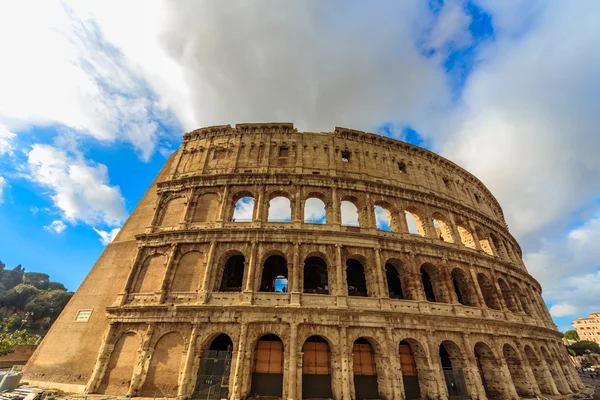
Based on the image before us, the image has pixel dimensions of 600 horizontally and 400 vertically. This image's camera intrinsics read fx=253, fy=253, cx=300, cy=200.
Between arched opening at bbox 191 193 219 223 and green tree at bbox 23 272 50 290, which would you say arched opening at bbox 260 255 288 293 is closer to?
arched opening at bbox 191 193 219 223

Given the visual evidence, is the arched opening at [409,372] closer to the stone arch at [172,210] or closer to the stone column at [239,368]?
the stone column at [239,368]

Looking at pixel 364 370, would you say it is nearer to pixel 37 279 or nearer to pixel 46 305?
pixel 46 305

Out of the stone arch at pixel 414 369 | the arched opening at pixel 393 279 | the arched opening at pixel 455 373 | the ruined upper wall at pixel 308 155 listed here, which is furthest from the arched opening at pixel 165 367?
the arched opening at pixel 455 373

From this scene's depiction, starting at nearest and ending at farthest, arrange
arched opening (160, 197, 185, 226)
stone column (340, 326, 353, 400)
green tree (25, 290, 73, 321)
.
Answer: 1. stone column (340, 326, 353, 400)
2. arched opening (160, 197, 185, 226)
3. green tree (25, 290, 73, 321)

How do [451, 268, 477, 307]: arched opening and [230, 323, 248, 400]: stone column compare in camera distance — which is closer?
[230, 323, 248, 400]: stone column

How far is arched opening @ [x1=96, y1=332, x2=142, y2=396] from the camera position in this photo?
13.5m

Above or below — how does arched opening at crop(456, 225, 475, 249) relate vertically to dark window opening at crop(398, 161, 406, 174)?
below

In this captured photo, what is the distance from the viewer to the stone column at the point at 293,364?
12.6 m

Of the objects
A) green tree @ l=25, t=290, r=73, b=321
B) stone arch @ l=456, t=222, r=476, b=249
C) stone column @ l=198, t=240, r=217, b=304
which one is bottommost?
stone column @ l=198, t=240, r=217, b=304

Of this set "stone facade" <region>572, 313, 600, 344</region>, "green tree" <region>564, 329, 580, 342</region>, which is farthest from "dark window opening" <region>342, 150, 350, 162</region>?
"stone facade" <region>572, 313, 600, 344</region>

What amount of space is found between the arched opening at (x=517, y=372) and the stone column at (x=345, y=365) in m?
11.9

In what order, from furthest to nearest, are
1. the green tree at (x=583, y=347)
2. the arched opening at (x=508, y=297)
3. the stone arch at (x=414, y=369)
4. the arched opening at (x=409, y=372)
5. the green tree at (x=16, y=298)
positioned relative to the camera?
the green tree at (x=583, y=347) → the green tree at (x=16, y=298) → the arched opening at (x=508, y=297) → the arched opening at (x=409, y=372) → the stone arch at (x=414, y=369)

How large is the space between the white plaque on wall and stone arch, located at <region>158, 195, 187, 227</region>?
6.90 m

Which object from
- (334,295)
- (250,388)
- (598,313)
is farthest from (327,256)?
(598,313)
